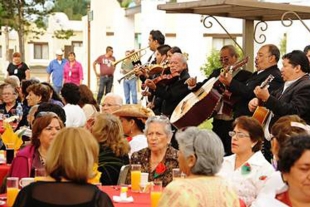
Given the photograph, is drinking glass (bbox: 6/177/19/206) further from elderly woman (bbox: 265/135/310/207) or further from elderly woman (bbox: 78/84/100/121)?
elderly woman (bbox: 78/84/100/121)

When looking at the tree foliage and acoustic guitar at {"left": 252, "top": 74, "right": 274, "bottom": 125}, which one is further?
the tree foliage

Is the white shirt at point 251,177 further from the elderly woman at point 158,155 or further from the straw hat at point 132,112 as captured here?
the straw hat at point 132,112

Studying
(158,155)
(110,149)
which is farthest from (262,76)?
(110,149)

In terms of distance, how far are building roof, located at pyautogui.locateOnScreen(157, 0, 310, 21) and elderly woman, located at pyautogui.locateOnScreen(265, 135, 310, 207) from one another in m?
4.26

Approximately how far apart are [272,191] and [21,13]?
91.5ft

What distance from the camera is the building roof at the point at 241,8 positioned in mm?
8406

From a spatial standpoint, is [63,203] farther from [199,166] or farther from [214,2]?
[214,2]

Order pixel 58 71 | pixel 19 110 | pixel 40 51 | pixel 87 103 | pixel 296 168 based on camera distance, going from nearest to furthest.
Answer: pixel 296 168
pixel 87 103
pixel 19 110
pixel 58 71
pixel 40 51

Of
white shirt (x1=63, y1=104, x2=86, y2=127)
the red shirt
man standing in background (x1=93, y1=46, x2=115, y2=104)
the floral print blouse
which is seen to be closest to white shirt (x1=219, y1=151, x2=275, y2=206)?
the floral print blouse

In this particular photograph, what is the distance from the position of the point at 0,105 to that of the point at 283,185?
7.45 metres

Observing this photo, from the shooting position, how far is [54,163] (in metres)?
4.05

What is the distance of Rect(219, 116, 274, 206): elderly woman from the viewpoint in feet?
19.7

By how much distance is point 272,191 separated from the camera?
4590 mm

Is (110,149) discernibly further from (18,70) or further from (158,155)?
(18,70)
